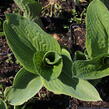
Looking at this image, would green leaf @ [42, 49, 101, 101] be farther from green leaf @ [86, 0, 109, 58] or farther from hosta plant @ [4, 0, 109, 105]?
green leaf @ [86, 0, 109, 58]

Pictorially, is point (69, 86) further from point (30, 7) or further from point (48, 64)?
point (30, 7)

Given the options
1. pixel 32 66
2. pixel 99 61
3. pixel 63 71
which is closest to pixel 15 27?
pixel 32 66

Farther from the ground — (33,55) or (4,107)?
(33,55)

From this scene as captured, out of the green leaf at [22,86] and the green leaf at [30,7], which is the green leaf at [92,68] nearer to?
the green leaf at [22,86]

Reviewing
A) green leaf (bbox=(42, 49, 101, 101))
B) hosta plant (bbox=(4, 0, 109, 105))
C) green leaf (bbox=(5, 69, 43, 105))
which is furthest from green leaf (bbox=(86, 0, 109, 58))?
green leaf (bbox=(5, 69, 43, 105))

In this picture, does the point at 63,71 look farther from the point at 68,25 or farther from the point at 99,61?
the point at 68,25

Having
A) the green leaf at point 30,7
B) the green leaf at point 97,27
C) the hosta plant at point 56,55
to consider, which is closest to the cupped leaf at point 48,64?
the hosta plant at point 56,55

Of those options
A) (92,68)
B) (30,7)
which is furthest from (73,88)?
(30,7)
